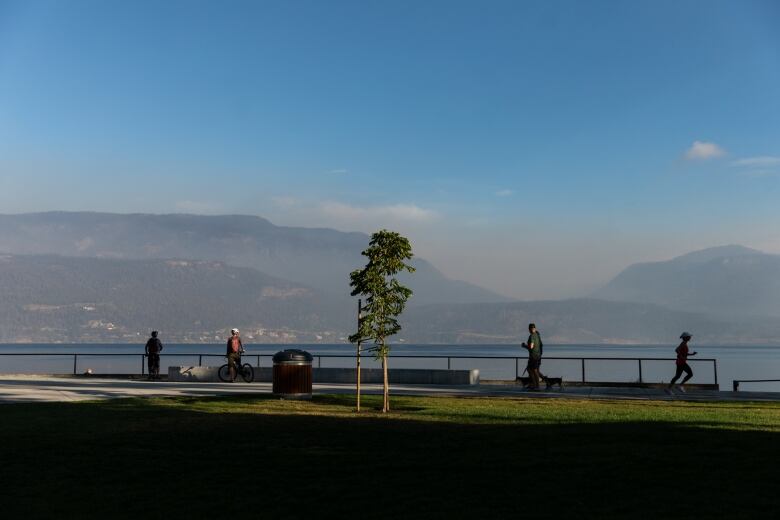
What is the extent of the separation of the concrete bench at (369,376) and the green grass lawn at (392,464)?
1198 centimetres

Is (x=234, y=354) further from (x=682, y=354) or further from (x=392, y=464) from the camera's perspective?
(x=392, y=464)

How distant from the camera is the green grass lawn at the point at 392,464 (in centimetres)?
911

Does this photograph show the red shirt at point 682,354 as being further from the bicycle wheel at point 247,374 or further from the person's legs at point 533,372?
the bicycle wheel at point 247,374

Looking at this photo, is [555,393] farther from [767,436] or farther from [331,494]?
[331,494]

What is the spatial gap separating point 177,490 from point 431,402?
12666mm

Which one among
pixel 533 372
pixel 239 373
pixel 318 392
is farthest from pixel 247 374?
pixel 533 372

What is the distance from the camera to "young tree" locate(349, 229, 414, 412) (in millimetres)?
20469

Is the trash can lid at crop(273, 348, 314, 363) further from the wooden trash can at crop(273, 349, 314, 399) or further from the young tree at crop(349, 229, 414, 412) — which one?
the young tree at crop(349, 229, 414, 412)

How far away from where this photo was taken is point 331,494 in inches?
382

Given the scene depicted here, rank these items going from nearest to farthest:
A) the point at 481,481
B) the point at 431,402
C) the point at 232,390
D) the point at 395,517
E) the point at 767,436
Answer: the point at 395,517
the point at 481,481
the point at 767,436
the point at 431,402
the point at 232,390

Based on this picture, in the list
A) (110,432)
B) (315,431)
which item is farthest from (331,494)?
(110,432)

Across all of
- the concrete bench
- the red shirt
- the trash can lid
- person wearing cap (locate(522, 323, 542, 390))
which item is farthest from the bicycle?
the red shirt

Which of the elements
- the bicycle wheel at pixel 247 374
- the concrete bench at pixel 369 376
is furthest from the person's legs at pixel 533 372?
the bicycle wheel at pixel 247 374

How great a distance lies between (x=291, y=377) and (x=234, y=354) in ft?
32.1
